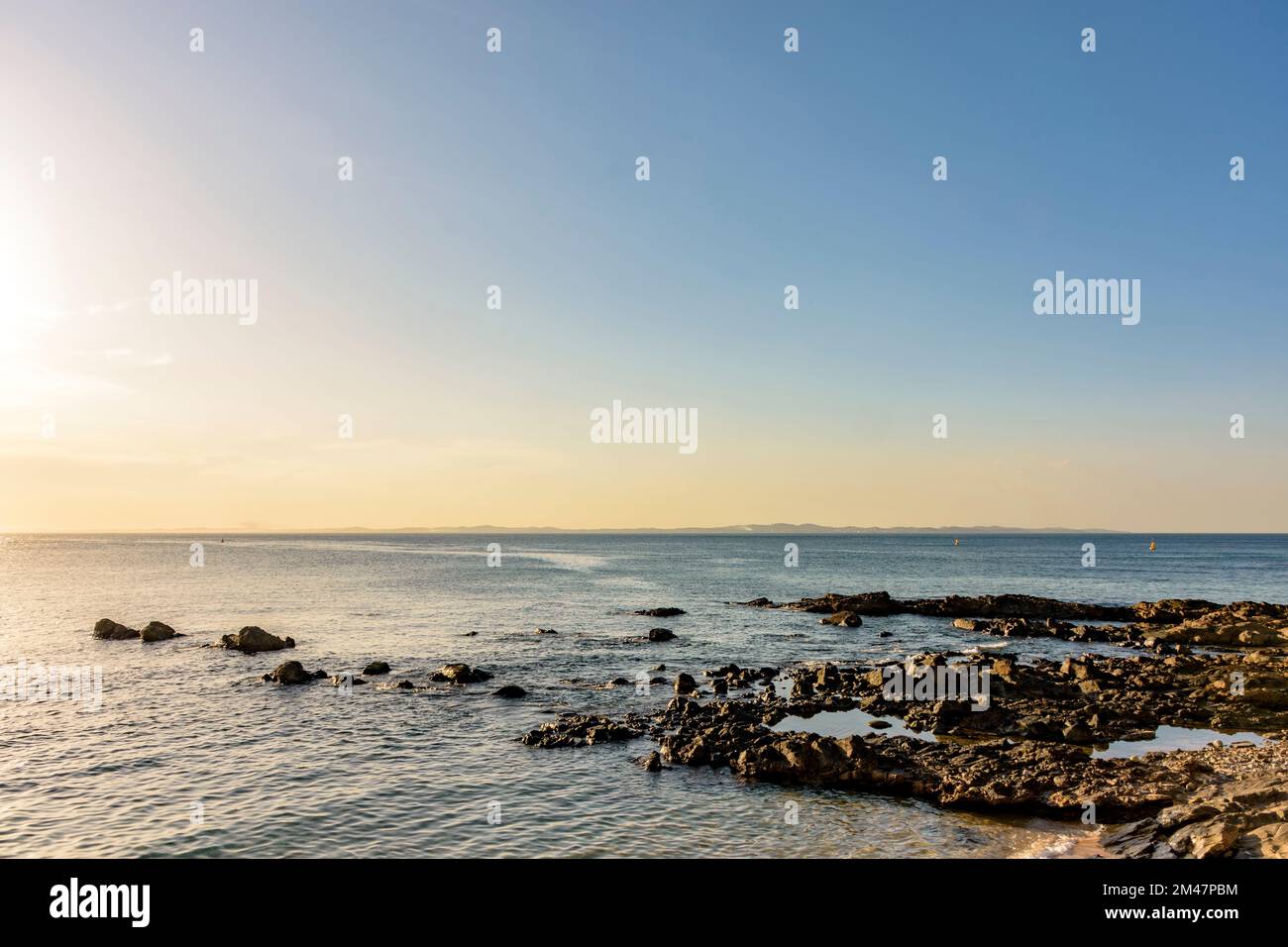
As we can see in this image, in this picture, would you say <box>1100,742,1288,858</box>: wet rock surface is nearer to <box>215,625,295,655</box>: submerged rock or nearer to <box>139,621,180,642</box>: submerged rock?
<box>215,625,295,655</box>: submerged rock

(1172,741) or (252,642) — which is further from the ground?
(252,642)

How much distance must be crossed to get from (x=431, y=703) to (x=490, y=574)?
95002mm

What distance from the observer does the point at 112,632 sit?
178ft

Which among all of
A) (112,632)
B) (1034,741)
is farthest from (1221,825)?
(112,632)

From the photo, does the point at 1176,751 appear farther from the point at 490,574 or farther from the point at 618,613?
the point at 490,574

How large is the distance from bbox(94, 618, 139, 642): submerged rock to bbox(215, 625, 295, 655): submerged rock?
8.81 m

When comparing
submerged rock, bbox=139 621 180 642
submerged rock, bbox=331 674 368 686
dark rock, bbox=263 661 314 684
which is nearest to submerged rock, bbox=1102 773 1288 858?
submerged rock, bbox=331 674 368 686

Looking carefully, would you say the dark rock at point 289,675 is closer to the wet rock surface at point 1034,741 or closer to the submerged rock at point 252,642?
the submerged rock at point 252,642

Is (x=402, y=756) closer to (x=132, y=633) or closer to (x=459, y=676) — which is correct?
(x=459, y=676)

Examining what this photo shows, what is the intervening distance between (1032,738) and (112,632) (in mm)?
59589

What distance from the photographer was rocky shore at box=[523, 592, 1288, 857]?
19.7 metres

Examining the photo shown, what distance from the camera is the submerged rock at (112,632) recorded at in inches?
2118
